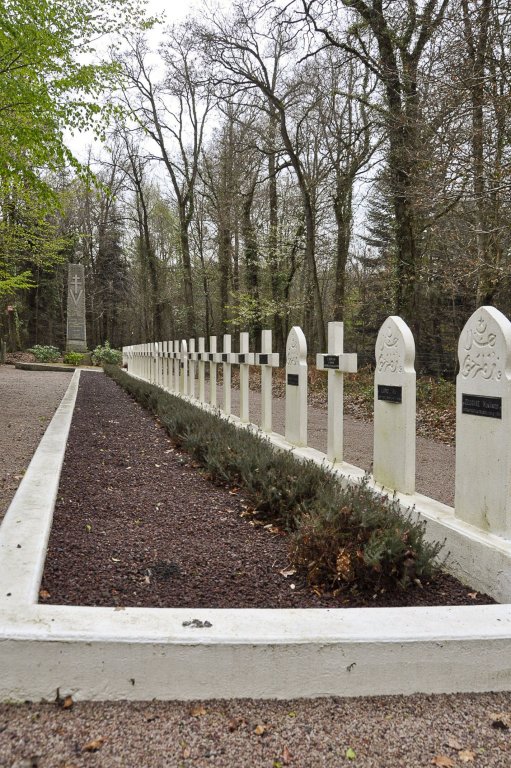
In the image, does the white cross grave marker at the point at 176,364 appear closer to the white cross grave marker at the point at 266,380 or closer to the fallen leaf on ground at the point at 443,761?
the white cross grave marker at the point at 266,380

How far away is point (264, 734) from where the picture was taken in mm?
1892

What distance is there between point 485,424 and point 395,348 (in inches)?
37.1

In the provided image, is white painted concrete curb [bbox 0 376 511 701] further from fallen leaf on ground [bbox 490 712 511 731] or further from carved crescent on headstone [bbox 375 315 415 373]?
carved crescent on headstone [bbox 375 315 415 373]

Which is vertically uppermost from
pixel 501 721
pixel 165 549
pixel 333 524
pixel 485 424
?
pixel 485 424

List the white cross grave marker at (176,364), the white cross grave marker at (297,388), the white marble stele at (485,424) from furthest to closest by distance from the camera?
1. the white cross grave marker at (176,364)
2. the white cross grave marker at (297,388)
3. the white marble stele at (485,424)

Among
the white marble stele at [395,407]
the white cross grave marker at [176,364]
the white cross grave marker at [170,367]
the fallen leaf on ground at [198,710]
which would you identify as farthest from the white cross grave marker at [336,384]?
the white cross grave marker at [170,367]

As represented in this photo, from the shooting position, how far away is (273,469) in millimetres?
4336

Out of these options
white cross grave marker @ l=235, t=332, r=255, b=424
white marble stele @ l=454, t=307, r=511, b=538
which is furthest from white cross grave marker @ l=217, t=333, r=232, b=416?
white marble stele @ l=454, t=307, r=511, b=538

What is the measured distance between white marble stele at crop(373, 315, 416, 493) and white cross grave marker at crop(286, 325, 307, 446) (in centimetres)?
147

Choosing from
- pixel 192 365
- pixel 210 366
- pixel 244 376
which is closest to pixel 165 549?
pixel 244 376

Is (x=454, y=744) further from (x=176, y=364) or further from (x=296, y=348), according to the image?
(x=176, y=364)

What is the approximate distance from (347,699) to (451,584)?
1.14 meters

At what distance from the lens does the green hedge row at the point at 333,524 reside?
9.11 feet

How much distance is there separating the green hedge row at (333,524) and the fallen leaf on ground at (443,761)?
0.92 m
